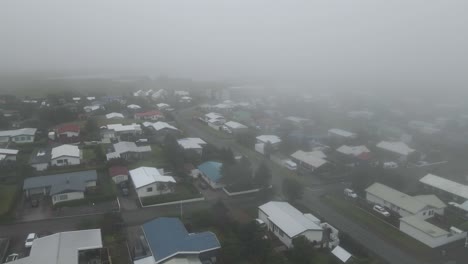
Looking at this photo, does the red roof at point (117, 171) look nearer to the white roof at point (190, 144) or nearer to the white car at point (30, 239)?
the white roof at point (190, 144)

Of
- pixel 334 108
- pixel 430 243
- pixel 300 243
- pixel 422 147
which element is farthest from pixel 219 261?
pixel 334 108

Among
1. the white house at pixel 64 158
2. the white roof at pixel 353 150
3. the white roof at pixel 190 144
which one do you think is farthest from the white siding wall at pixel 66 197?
the white roof at pixel 353 150

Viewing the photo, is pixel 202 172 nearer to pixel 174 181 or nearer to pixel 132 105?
pixel 174 181

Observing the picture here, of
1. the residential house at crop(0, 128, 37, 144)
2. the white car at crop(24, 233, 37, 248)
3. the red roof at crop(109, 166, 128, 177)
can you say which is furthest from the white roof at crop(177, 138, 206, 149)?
the white car at crop(24, 233, 37, 248)

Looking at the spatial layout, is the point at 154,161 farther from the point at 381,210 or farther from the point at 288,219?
the point at 381,210

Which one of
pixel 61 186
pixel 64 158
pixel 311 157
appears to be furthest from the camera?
pixel 311 157

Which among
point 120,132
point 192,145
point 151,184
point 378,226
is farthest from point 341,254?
point 120,132

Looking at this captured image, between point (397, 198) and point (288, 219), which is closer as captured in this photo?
point (288, 219)
